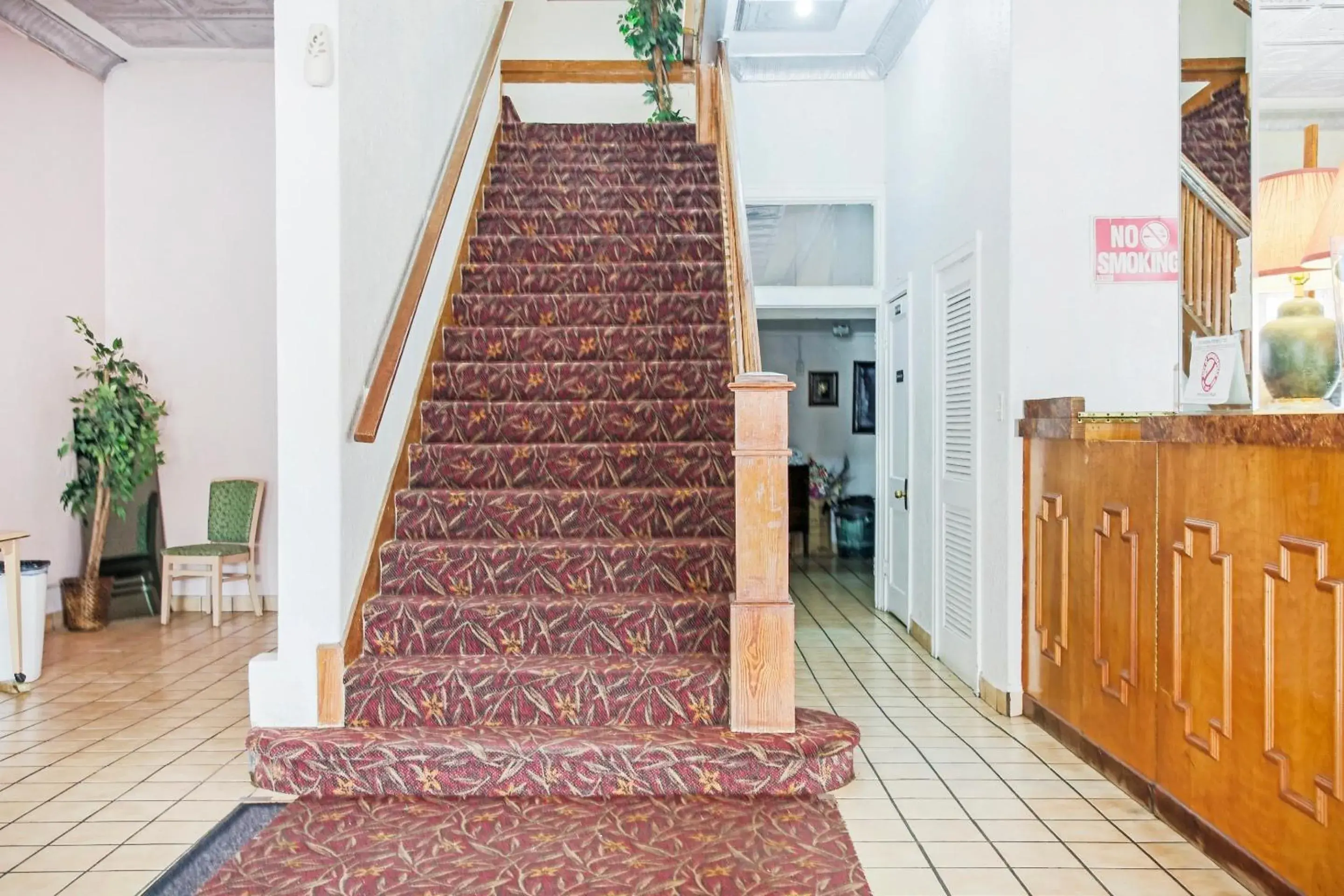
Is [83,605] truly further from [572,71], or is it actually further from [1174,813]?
[1174,813]

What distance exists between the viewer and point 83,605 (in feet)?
19.2

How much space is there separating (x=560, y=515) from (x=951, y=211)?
98.0 inches

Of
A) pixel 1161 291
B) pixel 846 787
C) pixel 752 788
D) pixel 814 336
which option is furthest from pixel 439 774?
pixel 814 336

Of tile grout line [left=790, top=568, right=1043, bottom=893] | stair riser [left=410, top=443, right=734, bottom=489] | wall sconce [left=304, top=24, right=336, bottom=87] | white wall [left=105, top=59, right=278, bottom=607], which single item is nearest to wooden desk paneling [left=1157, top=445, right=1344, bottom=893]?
tile grout line [left=790, top=568, right=1043, bottom=893]

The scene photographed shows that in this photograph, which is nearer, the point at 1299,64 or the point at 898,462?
the point at 1299,64

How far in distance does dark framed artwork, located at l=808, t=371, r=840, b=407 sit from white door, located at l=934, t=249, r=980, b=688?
5.56 m

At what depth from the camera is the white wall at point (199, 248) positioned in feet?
21.3

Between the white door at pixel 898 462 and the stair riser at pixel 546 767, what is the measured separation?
289 cm

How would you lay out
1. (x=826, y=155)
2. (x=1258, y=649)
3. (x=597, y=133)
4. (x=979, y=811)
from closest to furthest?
1. (x=1258, y=649)
2. (x=979, y=811)
3. (x=826, y=155)
4. (x=597, y=133)

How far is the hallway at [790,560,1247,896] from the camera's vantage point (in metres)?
2.51

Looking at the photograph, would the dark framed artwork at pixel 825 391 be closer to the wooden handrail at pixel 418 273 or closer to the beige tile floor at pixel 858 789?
the wooden handrail at pixel 418 273

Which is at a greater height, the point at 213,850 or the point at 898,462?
the point at 898,462

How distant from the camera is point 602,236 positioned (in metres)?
5.66

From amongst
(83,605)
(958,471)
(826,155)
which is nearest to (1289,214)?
(958,471)
